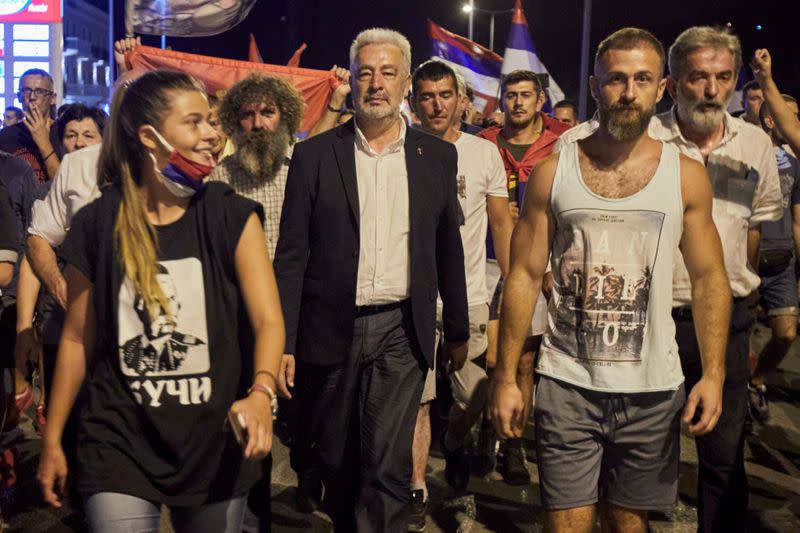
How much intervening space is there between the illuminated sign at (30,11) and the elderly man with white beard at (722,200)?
63.0 ft

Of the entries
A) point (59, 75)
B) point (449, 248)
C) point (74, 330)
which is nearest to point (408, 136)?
point (449, 248)

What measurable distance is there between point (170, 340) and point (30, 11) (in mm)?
20567

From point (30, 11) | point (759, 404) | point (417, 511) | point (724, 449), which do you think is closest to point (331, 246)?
point (417, 511)

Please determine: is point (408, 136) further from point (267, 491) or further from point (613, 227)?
point (267, 491)

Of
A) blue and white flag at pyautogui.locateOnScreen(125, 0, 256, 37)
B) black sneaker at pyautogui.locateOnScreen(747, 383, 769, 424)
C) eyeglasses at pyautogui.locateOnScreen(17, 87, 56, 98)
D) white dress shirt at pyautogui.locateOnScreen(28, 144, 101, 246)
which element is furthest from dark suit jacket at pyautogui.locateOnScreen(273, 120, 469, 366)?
blue and white flag at pyautogui.locateOnScreen(125, 0, 256, 37)

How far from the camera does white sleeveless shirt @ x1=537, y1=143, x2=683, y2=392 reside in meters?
3.82

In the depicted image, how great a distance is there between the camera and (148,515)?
10.2 feet

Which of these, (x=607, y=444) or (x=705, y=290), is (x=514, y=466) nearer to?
(x=607, y=444)

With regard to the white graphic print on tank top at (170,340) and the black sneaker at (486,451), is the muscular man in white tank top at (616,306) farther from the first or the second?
the black sneaker at (486,451)

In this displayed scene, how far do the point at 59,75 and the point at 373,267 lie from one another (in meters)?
17.4

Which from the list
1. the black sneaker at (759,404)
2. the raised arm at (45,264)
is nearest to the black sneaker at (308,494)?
the raised arm at (45,264)

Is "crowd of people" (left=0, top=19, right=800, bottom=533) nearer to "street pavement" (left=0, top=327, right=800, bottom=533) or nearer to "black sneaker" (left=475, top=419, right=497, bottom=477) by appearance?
"street pavement" (left=0, top=327, right=800, bottom=533)

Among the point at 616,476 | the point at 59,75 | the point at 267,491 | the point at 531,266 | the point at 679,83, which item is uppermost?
the point at 59,75

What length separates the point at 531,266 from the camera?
13.2ft
